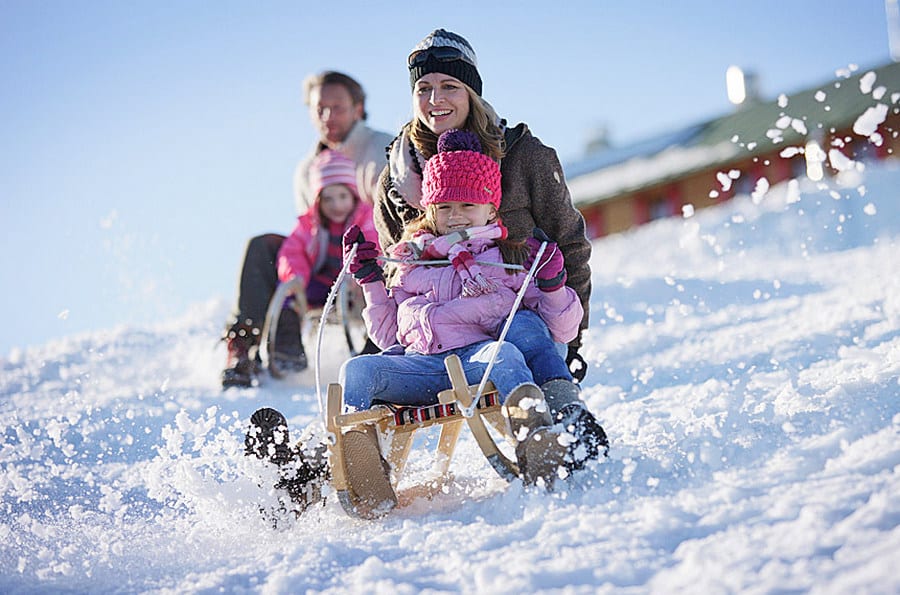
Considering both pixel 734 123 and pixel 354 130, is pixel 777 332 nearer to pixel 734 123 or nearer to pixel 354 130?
pixel 354 130

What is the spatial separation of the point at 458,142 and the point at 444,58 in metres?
0.42

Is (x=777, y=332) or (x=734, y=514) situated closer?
(x=734, y=514)

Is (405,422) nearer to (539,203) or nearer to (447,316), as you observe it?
(447,316)

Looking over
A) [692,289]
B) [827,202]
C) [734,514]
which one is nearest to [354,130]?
[692,289]

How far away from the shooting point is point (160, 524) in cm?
274

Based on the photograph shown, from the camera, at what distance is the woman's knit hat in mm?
2994

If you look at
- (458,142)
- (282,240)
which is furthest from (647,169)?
(458,142)

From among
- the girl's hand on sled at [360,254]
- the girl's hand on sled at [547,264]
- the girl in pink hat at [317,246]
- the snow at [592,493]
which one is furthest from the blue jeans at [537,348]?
the girl in pink hat at [317,246]

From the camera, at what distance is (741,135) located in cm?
1908

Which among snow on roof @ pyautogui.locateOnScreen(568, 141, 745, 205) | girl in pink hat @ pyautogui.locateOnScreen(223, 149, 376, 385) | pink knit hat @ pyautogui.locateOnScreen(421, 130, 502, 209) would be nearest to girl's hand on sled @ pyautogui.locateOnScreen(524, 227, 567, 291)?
pink knit hat @ pyautogui.locateOnScreen(421, 130, 502, 209)

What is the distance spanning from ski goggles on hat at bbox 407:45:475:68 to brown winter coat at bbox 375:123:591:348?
281 millimetres

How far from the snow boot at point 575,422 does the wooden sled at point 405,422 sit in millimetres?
143

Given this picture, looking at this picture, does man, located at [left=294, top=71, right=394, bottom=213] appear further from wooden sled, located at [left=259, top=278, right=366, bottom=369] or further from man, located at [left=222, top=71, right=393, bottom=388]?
wooden sled, located at [left=259, top=278, right=366, bottom=369]

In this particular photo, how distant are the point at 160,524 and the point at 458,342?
99cm
